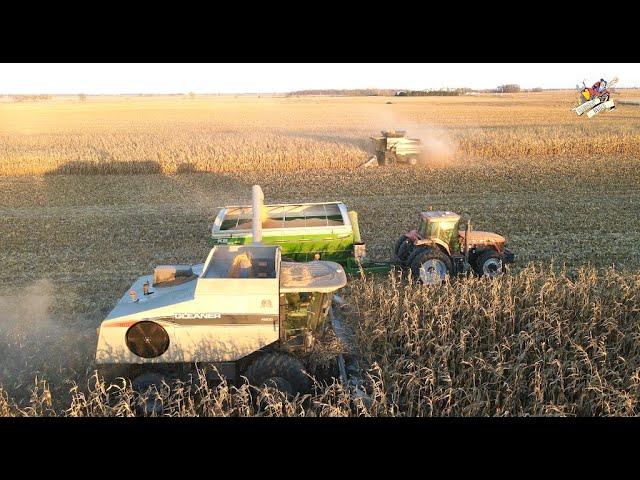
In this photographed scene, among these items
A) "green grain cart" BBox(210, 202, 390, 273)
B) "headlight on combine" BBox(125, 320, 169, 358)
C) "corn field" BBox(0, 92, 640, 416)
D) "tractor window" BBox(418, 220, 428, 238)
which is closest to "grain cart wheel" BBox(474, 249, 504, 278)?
"corn field" BBox(0, 92, 640, 416)

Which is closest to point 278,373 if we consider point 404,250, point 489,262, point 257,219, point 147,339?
point 147,339

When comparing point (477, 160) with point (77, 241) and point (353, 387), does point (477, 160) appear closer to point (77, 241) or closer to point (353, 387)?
point (77, 241)

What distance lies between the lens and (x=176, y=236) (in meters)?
12.5

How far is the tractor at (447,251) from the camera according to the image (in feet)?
27.9

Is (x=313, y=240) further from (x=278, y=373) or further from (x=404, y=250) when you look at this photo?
(x=278, y=373)

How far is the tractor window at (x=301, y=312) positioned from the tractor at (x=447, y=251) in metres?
3.04

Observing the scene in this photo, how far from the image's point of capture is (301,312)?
5.84 meters

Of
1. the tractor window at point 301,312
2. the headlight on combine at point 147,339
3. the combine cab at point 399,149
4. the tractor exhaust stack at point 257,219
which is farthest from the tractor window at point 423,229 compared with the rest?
the combine cab at point 399,149

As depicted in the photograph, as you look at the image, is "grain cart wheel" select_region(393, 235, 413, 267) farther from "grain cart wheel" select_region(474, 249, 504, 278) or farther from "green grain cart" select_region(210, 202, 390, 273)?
"grain cart wheel" select_region(474, 249, 504, 278)

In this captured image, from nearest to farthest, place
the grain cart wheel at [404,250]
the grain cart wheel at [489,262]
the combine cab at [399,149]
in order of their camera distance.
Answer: the grain cart wheel at [489,262], the grain cart wheel at [404,250], the combine cab at [399,149]

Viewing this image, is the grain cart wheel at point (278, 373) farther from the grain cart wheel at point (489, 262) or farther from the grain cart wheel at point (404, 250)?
the grain cart wheel at point (489, 262)

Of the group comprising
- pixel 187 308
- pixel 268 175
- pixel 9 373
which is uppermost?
pixel 268 175

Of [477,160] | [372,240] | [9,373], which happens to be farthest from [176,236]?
[477,160]

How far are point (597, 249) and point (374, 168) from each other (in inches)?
445
